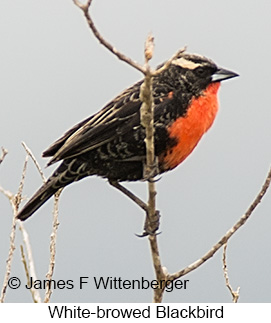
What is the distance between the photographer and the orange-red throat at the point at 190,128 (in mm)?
3836

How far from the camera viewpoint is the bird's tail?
4293 millimetres

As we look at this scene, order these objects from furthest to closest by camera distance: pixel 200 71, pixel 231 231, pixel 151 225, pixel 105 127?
pixel 200 71 < pixel 105 127 < pixel 151 225 < pixel 231 231

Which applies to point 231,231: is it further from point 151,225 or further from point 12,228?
point 12,228

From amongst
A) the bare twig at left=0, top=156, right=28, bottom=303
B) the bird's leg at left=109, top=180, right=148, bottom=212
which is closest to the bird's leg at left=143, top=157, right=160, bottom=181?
the bird's leg at left=109, top=180, right=148, bottom=212

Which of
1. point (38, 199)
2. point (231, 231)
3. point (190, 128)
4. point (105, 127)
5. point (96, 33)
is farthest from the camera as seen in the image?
point (38, 199)

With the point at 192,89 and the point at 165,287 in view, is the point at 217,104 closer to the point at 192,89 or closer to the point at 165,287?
the point at 192,89

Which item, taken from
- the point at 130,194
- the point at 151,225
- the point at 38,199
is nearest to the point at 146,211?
the point at 130,194

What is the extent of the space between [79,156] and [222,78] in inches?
40.2

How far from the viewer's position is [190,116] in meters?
3.87

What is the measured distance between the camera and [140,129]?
12.8 ft

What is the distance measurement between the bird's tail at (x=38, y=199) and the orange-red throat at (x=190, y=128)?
2.67 ft

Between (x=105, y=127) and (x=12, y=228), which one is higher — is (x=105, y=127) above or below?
above

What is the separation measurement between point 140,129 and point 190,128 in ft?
0.97

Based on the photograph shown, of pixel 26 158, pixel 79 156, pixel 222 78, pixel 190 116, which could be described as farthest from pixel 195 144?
pixel 26 158
